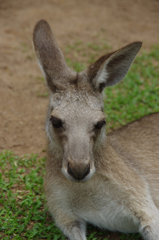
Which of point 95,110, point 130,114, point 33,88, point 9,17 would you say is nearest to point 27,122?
point 33,88

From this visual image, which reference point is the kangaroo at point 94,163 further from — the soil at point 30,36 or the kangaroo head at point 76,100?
the soil at point 30,36

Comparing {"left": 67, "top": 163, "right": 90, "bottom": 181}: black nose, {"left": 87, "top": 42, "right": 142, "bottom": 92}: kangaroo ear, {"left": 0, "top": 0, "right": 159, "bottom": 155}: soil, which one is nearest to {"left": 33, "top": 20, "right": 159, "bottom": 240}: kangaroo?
{"left": 87, "top": 42, "right": 142, "bottom": 92}: kangaroo ear

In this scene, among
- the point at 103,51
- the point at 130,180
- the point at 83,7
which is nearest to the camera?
the point at 130,180

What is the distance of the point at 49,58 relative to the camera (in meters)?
4.04

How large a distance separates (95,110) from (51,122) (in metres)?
0.44

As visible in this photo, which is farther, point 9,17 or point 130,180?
point 9,17

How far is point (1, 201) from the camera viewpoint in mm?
4598

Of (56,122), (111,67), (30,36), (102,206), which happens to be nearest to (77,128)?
(56,122)

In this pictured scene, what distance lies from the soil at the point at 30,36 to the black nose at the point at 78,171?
7.71ft

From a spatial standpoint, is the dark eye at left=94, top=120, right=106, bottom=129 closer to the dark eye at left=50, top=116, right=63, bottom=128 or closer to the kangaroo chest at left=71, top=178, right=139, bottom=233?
the dark eye at left=50, top=116, right=63, bottom=128

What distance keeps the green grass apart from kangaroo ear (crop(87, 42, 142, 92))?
162cm

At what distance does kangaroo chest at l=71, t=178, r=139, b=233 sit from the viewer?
389cm

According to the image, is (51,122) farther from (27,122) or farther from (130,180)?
(27,122)

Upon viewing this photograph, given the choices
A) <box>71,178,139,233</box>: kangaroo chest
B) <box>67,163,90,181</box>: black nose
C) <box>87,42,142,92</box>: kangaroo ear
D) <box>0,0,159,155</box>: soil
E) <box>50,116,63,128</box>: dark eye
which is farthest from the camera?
<box>0,0,159,155</box>: soil
